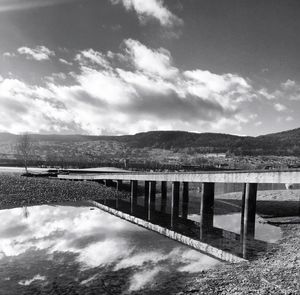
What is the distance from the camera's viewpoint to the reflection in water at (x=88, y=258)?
11.0 metres

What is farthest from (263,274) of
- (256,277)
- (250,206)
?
(250,206)

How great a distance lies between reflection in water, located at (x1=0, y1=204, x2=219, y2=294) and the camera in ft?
36.2

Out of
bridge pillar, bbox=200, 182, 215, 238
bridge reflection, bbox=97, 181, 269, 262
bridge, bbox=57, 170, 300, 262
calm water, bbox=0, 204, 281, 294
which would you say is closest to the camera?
calm water, bbox=0, 204, 281, 294

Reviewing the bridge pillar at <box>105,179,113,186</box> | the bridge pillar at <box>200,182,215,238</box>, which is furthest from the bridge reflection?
the bridge pillar at <box>105,179,113,186</box>

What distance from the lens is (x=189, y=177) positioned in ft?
93.8

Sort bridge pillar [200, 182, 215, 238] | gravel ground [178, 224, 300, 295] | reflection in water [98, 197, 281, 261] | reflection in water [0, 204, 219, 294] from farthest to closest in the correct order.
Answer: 1. bridge pillar [200, 182, 215, 238]
2. reflection in water [98, 197, 281, 261]
3. reflection in water [0, 204, 219, 294]
4. gravel ground [178, 224, 300, 295]

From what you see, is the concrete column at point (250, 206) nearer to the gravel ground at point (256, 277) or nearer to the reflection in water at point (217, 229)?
the reflection in water at point (217, 229)

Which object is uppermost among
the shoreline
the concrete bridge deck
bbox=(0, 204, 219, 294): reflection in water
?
the concrete bridge deck

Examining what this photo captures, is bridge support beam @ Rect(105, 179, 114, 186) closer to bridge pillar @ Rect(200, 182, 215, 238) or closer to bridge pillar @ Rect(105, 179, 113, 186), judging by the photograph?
bridge pillar @ Rect(105, 179, 113, 186)

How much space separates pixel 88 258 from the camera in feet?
46.3

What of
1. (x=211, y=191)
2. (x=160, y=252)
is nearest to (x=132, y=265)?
(x=160, y=252)

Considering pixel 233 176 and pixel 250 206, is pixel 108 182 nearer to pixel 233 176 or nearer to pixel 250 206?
pixel 233 176

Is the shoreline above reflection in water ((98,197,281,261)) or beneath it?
above

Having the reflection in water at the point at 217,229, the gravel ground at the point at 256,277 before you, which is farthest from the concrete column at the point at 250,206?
the gravel ground at the point at 256,277
